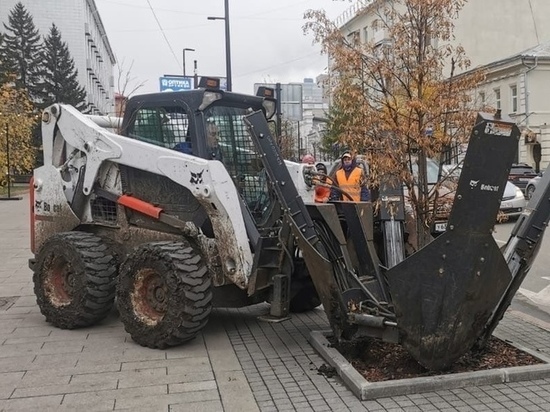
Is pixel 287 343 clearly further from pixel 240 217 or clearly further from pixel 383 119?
pixel 383 119

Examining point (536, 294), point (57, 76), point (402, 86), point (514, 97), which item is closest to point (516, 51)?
point (514, 97)

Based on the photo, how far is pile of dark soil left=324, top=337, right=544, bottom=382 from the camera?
4770mm

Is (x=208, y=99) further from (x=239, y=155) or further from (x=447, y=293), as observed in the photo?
(x=447, y=293)

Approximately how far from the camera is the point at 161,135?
20.9 feet

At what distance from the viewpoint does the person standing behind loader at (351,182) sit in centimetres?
630

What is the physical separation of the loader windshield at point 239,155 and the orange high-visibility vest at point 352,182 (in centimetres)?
93

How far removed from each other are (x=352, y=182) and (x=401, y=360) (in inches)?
117

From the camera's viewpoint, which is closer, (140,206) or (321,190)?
(140,206)

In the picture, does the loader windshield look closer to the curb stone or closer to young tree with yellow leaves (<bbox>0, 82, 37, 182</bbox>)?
the curb stone

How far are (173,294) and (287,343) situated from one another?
1268 millimetres

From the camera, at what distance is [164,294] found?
5703 mm

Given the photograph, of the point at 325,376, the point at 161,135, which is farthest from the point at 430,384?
the point at 161,135

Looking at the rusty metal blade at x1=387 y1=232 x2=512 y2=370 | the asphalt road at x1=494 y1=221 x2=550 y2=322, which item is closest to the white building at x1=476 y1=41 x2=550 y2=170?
the asphalt road at x1=494 y1=221 x2=550 y2=322

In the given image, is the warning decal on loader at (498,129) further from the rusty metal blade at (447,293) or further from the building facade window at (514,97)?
the building facade window at (514,97)
